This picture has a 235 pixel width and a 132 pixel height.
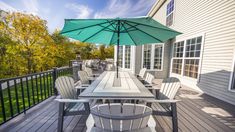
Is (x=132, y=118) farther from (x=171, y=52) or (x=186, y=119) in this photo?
(x=171, y=52)

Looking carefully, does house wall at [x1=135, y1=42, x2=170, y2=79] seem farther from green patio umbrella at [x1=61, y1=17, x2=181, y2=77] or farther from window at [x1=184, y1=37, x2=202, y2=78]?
green patio umbrella at [x1=61, y1=17, x2=181, y2=77]

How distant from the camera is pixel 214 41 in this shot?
4.35 m

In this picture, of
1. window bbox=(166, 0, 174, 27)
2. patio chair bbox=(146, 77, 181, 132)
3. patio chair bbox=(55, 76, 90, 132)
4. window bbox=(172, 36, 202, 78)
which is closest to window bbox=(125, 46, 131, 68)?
window bbox=(172, 36, 202, 78)

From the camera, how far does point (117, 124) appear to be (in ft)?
3.26

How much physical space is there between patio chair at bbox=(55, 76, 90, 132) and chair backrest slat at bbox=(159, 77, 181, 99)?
1.63 metres

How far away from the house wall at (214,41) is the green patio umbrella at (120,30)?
8.62 ft

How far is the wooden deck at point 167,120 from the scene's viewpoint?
2.30m

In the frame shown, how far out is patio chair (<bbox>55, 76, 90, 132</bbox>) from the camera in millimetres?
1932

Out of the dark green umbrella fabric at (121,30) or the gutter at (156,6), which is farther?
the gutter at (156,6)

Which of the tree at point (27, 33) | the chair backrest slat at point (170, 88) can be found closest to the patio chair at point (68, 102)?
the chair backrest slat at point (170, 88)

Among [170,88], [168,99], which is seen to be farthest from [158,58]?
[168,99]

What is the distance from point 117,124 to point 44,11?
45.9 feet

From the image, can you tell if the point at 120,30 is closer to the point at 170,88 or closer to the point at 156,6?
the point at 170,88

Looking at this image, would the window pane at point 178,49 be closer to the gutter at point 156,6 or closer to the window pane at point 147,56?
the window pane at point 147,56
